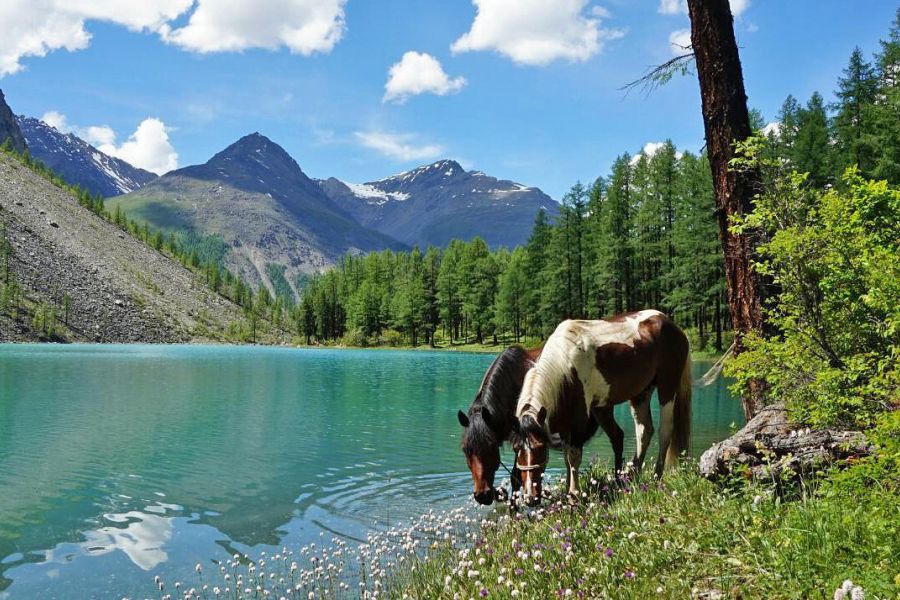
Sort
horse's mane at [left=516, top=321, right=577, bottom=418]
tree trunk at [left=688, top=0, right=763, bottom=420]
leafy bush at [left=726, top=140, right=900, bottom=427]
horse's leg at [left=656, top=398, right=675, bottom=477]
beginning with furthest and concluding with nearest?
horse's leg at [left=656, top=398, right=675, bottom=477]
tree trunk at [left=688, top=0, right=763, bottom=420]
horse's mane at [left=516, top=321, right=577, bottom=418]
leafy bush at [left=726, top=140, right=900, bottom=427]

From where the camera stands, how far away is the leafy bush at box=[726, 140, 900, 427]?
5660 millimetres

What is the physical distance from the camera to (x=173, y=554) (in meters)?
8.77

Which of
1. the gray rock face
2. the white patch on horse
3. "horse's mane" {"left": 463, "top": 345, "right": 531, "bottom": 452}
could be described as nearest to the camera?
the gray rock face

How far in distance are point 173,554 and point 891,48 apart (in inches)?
2151

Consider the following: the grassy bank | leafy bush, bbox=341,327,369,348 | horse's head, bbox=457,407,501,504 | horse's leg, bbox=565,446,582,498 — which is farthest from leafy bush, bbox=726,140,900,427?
leafy bush, bbox=341,327,369,348

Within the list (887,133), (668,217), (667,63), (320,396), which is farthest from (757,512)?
(668,217)

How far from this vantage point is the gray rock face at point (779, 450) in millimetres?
5910

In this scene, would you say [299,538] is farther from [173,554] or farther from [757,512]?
[757,512]

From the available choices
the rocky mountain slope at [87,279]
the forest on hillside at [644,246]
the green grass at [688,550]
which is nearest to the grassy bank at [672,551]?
the green grass at [688,550]

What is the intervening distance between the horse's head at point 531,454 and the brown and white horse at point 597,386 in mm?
12

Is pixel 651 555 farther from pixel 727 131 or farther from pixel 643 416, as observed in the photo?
pixel 727 131

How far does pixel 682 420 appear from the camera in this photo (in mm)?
10078

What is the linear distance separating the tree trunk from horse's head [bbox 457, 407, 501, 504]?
13.2 ft

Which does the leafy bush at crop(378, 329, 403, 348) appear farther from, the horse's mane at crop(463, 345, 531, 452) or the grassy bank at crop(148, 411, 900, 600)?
the grassy bank at crop(148, 411, 900, 600)
